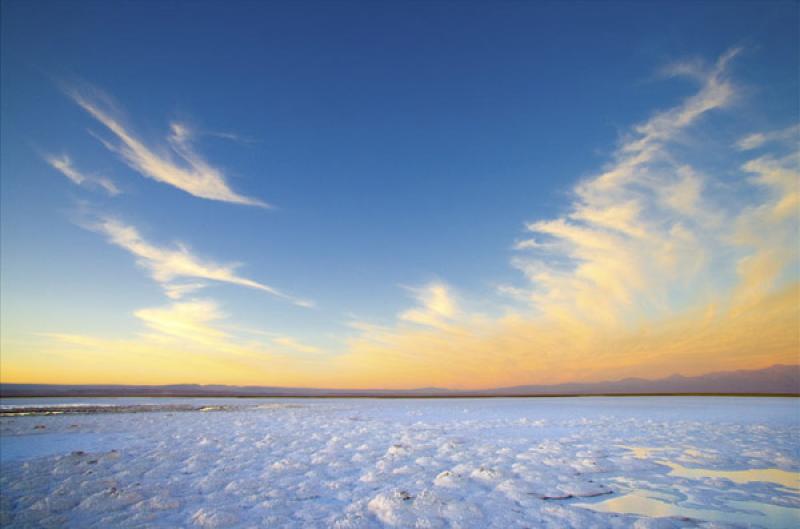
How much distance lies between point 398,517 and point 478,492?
1.66 metres

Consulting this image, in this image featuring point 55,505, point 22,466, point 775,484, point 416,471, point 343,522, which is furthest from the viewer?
point 22,466

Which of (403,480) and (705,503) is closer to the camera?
(705,503)

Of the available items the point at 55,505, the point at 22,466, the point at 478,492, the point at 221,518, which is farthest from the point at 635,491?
the point at 22,466

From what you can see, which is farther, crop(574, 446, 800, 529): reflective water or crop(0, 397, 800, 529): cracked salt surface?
crop(0, 397, 800, 529): cracked salt surface

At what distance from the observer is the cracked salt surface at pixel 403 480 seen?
5.53 m

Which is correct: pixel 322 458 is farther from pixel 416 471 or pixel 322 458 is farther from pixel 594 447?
pixel 594 447

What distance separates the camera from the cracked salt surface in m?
5.53

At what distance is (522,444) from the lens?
36.5ft

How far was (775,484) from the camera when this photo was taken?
6.86m

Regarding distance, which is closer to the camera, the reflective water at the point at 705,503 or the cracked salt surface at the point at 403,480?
the reflective water at the point at 705,503

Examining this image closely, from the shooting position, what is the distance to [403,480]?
741cm

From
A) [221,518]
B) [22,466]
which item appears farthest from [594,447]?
[22,466]

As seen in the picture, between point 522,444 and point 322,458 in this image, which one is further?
point 522,444

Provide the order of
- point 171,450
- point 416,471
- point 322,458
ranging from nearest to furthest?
point 416,471
point 322,458
point 171,450
